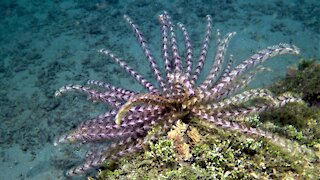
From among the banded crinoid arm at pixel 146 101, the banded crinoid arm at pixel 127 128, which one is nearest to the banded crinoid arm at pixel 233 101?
the banded crinoid arm at pixel 146 101

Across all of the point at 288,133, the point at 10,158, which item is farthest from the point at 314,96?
the point at 10,158

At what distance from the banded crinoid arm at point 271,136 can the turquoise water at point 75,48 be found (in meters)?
3.51

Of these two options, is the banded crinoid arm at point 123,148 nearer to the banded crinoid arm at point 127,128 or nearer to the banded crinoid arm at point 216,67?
the banded crinoid arm at point 127,128

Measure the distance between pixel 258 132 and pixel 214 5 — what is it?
670 centimetres

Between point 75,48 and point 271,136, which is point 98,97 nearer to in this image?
point 271,136

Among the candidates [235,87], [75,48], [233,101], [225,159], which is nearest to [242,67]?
[235,87]

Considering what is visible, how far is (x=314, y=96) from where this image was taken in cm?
364

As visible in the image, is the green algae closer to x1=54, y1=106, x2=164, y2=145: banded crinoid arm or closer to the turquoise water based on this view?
x1=54, y1=106, x2=164, y2=145: banded crinoid arm

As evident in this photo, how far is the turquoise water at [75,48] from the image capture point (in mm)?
5969

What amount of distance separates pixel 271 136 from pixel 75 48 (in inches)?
251

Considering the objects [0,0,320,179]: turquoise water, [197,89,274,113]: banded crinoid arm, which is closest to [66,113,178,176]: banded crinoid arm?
[197,89,274,113]: banded crinoid arm

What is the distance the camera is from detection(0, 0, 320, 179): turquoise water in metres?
5.97

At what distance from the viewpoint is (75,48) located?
8.09 m

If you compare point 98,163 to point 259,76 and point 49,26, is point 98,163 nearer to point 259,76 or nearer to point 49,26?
point 259,76
